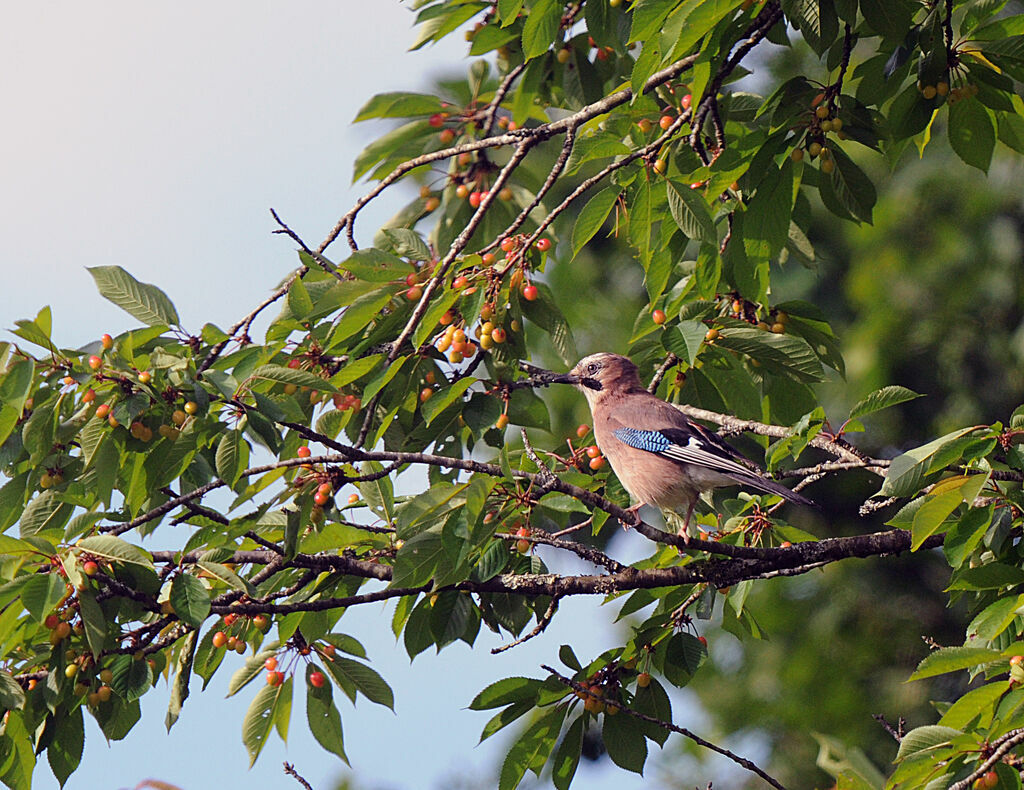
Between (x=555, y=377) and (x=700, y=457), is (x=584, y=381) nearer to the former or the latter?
(x=555, y=377)

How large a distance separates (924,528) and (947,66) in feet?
5.71

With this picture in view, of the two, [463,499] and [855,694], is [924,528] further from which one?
[855,694]

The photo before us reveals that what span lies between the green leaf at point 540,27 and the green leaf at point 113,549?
2315mm

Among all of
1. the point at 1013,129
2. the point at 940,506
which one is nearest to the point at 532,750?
the point at 940,506

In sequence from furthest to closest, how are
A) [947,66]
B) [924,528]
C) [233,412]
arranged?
1. [947,66]
2. [233,412]
3. [924,528]

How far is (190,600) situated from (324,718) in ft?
3.14

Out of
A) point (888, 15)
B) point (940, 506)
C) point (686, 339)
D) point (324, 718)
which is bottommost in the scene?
point (324, 718)

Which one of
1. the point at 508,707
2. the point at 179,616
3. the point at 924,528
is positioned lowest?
the point at 508,707

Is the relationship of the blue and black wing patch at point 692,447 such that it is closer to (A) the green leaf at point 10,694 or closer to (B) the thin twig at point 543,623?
(B) the thin twig at point 543,623

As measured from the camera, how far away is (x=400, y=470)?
4449mm

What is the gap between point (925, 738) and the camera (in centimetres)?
336

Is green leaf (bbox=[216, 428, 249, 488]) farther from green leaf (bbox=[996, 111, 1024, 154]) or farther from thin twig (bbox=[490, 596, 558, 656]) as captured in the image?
green leaf (bbox=[996, 111, 1024, 154])

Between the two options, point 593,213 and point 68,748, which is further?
point 593,213

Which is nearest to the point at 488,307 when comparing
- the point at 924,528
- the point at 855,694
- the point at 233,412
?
the point at 233,412
